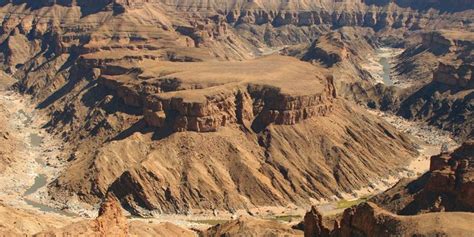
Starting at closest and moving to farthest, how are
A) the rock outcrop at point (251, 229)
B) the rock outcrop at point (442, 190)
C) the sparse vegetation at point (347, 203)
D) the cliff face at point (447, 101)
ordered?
the rock outcrop at point (442, 190), the rock outcrop at point (251, 229), the sparse vegetation at point (347, 203), the cliff face at point (447, 101)

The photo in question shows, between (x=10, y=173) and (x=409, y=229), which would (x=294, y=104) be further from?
(x=409, y=229)

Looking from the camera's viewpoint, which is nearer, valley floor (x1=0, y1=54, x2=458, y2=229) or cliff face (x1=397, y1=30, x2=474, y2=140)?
valley floor (x1=0, y1=54, x2=458, y2=229)

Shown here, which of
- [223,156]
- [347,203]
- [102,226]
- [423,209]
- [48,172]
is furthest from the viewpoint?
[48,172]

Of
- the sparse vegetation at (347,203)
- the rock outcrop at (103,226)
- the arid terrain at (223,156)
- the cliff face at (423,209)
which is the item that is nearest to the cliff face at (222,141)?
the arid terrain at (223,156)

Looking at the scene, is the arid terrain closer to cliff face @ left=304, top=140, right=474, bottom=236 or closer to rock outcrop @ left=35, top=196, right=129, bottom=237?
cliff face @ left=304, top=140, right=474, bottom=236

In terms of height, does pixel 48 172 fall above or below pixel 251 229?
below

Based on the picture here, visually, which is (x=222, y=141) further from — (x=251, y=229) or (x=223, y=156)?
(x=251, y=229)

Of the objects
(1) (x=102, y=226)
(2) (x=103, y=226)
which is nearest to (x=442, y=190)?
(2) (x=103, y=226)

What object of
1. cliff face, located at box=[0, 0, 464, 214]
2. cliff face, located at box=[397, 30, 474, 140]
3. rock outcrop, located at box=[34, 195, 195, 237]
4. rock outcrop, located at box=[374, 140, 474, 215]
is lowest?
cliff face, located at box=[397, 30, 474, 140]

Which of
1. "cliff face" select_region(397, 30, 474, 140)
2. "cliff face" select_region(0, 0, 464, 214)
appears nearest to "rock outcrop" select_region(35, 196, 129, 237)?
"cliff face" select_region(0, 0, 464, 214)

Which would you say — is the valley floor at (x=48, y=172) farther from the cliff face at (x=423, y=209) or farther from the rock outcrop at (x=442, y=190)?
the cliff face at (x=423, y=209)

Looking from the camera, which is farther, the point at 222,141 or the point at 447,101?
the point at 447,101
